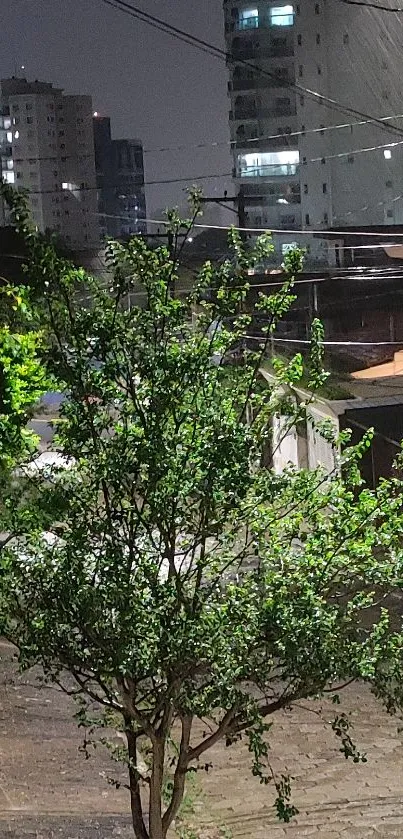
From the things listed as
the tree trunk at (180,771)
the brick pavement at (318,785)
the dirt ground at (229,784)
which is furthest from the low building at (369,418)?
the tree trunk at (180,771)

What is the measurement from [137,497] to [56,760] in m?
5.23

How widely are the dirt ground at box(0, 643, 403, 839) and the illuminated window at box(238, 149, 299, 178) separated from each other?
23879mm

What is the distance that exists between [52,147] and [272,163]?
10199 mm

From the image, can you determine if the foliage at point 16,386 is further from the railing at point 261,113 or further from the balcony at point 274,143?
the railing at point 261,113

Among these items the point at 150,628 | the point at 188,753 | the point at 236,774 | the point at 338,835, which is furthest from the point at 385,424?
the point at 150,628

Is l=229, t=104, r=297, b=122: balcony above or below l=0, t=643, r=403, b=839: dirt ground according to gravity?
above

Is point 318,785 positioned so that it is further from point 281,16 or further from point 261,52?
point 281,16

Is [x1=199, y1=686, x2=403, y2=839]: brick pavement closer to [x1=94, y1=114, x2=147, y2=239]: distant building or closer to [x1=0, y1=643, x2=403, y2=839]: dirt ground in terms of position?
[x1=0, y1=643, x2=403, y2=839]: dirt ground

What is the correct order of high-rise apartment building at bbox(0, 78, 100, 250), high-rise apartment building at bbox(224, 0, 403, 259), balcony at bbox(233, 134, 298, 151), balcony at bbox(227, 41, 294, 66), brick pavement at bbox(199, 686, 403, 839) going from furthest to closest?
balcony at bbox(227, 41, 294, 66) < balcony at bbox(233, 134, 298, 151) < high-rise apartment building at bbox(0, 78, 100, 250) < high-rise apartment building at bbox(224, 0, 403, 259) < brick pavement at bbox(199, 686, 403, 839)

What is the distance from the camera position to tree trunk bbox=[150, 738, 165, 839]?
5312mm

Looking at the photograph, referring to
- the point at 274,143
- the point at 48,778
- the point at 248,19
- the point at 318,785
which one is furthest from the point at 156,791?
the point at 248,19


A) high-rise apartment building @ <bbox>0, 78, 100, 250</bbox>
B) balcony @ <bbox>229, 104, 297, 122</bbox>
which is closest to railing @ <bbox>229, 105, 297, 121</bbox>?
balcony @ <bbox>229, 104, 297, 122</bbox>

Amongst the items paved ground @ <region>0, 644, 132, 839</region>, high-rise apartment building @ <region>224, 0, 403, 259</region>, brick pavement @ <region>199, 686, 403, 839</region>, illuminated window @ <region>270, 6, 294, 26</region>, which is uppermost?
illuminated window @ <region>270, 6, 294, 26</region>

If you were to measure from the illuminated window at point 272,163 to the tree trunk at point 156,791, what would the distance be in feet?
90.1
